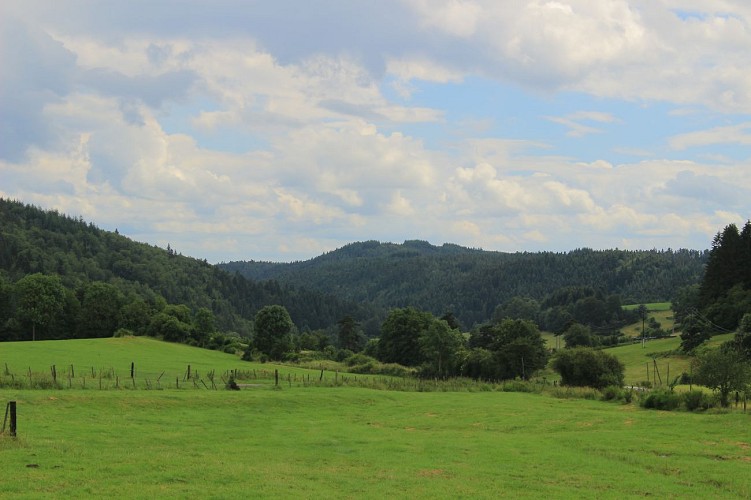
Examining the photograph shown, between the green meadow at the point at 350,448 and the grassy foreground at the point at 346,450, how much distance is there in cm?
9

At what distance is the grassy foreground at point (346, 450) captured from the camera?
78.2ft

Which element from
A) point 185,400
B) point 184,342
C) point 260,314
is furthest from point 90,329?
point 185,400

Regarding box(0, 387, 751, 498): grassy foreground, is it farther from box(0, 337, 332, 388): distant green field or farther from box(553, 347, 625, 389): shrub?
box(553, 347, 625, 389): shrub

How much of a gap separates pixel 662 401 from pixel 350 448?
29820 millimetres

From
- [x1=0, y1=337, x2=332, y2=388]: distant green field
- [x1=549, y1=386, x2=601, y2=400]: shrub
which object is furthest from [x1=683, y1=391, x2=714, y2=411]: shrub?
[x1=0, y1=337, x2=332, y2=388]: distant green field

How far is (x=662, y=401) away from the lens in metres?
52.4

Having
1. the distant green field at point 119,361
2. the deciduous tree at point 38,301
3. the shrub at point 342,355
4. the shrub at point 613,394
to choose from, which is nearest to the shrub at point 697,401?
the shrub at point 613,394

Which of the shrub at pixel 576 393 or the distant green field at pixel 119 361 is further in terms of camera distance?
the distant green field at pixel 119 361

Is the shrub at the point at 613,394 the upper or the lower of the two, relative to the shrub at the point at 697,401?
lower

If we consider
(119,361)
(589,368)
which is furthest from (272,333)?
(589,368)

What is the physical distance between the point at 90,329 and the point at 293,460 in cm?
11813

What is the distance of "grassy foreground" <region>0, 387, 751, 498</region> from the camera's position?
23828mm

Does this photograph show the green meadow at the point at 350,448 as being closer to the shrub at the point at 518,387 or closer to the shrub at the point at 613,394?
the shrub at the point at 613,394

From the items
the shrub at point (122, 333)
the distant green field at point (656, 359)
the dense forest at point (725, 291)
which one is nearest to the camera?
the distant green field at point (656, 359)
